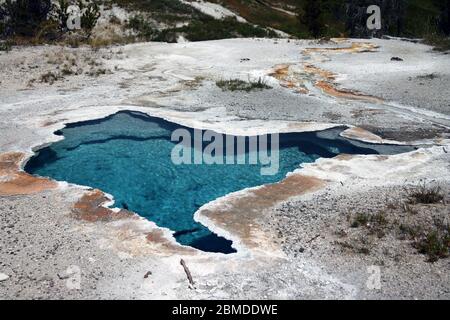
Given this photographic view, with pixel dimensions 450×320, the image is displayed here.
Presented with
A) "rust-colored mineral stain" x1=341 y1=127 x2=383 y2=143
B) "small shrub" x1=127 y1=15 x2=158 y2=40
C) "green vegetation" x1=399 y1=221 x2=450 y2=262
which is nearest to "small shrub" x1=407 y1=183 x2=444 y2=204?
"green vegetation" x1=399 y1=221 x2=450 y2=262

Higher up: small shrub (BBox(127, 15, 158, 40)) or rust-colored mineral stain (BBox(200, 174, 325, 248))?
small shrub (BBox(127, 15, 158, 40))

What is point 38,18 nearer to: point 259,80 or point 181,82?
point 181,82

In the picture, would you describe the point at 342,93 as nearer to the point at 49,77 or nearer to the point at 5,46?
the point at 49,77

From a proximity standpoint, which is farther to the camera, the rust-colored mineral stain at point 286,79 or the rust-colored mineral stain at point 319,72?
the rust-colored mineral stain at point 319,72

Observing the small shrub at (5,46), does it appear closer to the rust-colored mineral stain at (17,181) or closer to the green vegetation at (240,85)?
the green vegetation at (240,85)

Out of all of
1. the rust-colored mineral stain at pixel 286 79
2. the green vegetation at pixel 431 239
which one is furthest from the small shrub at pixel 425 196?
the rust-colored mineral stain at pixel 286 79

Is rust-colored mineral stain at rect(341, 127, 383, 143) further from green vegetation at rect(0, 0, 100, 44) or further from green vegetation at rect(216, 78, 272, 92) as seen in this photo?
green vegetation at rect(0, 0, 100, 44)
